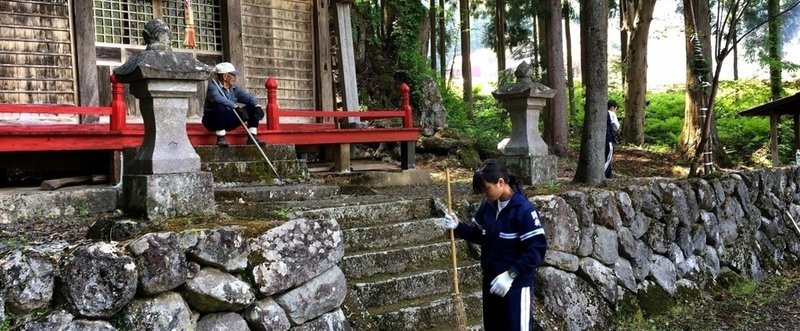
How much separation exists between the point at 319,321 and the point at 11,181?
7.24m

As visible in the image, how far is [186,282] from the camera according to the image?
4301mm

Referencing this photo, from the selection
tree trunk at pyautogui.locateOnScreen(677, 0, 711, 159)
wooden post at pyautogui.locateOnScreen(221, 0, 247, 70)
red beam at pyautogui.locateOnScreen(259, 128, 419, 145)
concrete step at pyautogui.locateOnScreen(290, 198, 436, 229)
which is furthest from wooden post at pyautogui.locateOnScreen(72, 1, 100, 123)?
tree trunk at pyautogui.locateOnScreen(677, 0, 711, 159)

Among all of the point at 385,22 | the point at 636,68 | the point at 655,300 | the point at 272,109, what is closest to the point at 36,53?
the point at 272,109

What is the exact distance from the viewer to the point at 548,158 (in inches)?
330

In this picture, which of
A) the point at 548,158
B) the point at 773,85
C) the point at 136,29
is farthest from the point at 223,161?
the point at 773,85

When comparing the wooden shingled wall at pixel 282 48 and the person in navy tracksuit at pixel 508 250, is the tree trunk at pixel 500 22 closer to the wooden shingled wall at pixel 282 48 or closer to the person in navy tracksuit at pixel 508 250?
the wooden shingled wall at pixel 282 48

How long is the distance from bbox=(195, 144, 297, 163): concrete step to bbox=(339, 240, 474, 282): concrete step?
9.49ft

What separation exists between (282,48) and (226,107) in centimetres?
371

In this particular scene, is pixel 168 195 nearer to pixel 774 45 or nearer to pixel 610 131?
pixel 610 131

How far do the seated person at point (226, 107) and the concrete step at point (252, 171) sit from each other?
0.36 metres

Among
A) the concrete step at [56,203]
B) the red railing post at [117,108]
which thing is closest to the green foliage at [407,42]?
the red railing post at [117,108]

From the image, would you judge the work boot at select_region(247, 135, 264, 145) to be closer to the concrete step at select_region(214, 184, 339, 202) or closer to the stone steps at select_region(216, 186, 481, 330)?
the concrete step at select_region(214, 184, 339, 202)

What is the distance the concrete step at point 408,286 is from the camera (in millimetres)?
5539

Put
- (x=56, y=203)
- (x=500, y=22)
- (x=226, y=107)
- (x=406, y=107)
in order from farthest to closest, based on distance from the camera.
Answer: (x=500, y=22)
(x=406, y=107)
(x=226, y=107)
(x=56, y=203)
